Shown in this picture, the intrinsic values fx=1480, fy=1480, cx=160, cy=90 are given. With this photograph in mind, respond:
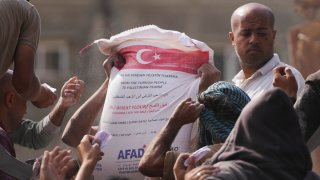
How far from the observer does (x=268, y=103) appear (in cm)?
507

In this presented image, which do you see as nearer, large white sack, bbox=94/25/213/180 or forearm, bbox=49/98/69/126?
large white sack, bbox=94/25/213/180

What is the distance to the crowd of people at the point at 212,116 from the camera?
16.5 ft

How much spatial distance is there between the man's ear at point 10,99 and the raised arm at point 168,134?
956 millimetres

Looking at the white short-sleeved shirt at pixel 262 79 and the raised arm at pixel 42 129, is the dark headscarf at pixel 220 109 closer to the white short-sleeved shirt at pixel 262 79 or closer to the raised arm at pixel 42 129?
the white short-sleeved shirt at pixel 262 79

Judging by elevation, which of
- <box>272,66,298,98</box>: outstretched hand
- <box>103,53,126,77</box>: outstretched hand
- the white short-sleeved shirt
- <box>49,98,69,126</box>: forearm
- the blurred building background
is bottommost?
the blurred building background

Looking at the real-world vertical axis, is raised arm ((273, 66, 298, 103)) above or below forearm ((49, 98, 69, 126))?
above

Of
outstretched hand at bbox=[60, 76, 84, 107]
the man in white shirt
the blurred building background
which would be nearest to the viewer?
the man in white shirt

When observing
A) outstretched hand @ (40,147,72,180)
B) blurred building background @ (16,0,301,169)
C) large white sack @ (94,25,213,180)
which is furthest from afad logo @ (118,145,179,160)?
blurred building background @ (16,0,301,169)

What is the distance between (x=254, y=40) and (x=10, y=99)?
3.74 feet

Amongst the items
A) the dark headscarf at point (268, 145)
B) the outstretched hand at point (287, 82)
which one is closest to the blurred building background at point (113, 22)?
the outstretched hand at point (287, 82)

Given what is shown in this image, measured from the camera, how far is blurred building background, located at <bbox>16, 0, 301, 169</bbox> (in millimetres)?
21938

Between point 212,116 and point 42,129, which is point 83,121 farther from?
point 212,116

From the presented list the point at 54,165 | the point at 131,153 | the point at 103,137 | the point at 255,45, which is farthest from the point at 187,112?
the point at 255,45

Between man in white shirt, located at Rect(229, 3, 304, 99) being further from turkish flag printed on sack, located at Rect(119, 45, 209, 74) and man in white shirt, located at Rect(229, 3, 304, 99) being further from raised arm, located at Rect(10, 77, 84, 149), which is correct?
raised arm, located at Rect(10, 77, 84, 149)
